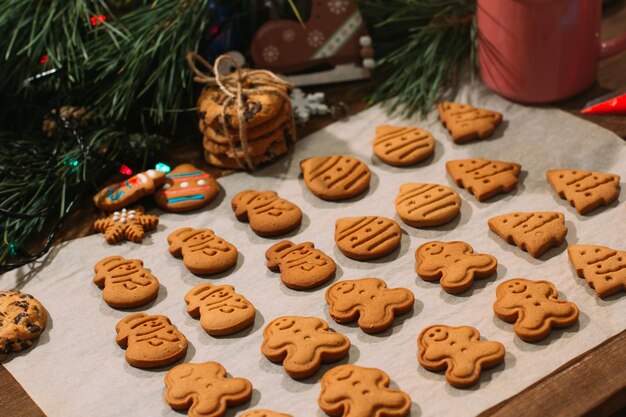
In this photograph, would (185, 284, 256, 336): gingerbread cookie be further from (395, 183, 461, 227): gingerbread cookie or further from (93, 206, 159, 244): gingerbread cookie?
(395, 183, 461, 227): gingerbread cookie

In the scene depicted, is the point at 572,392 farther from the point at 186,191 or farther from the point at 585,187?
the point at 186,191

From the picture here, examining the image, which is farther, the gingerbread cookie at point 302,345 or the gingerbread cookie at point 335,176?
the gingerbread cookie at point 335,176

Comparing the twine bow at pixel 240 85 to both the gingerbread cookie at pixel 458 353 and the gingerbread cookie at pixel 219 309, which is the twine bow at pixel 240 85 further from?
the gingerbread cookie at pixel 458 353

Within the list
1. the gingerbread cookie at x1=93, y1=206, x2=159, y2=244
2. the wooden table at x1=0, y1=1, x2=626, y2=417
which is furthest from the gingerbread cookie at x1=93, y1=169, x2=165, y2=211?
the wooden table at x1=0, y1=1, x2=626, y2=417

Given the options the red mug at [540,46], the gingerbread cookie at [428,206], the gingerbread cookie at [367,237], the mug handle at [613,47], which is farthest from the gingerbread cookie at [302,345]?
the mug handle at [613,47]

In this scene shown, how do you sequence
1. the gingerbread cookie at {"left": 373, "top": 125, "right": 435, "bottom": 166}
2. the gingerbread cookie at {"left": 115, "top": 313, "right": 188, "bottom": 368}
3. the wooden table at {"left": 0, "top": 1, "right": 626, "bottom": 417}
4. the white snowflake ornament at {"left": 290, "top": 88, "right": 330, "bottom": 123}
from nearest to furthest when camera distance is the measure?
the wooden table at {"left": 0, "top": 1, "right": 626, "bottom": 417} < the gingerbread cookie at {"left": 115, "top": 313, "right": 188, "bottom": 368} < the gingerbread cookie at {"left": 373, "top": 125, "right": 435, "bottom": 166} < the white snowflake ornament at {"left": 290, "top": 88, "right": 330, "bottom": 123}

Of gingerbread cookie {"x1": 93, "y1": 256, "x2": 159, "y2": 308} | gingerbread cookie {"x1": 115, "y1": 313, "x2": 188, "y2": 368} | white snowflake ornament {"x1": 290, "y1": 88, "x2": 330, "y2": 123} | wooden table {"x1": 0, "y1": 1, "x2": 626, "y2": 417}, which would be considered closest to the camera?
wooden table {"x1": 0, "y1": 1, "x2": 626, "y2": 417}
